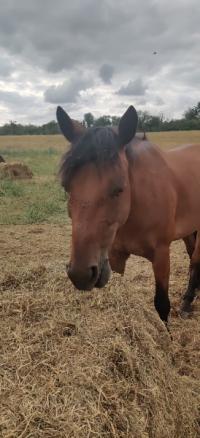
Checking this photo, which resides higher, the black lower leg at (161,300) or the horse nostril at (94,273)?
the horse nostril at (94,273)

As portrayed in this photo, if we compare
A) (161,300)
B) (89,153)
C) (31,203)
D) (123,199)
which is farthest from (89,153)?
(31,203)

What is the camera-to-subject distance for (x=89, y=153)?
7.67 ft

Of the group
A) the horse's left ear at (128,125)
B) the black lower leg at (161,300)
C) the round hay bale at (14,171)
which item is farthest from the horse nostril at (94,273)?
the round hay bale at (14,171)

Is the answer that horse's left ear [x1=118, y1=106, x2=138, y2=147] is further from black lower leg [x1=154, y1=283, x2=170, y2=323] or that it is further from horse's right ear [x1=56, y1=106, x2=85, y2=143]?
black lower leg [x1=154, y1=283, x2=170, y2=323]

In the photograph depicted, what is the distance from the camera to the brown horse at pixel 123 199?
224 centimetres

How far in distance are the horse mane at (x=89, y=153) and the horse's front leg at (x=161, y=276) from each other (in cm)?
127

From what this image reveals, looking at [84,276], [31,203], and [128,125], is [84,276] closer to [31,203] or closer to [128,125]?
[128,125]

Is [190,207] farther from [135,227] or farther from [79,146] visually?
[79,146]

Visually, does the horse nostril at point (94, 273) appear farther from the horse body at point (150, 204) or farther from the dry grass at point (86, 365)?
the horse body at point (150, 204)

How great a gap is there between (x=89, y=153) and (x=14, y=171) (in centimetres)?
1220

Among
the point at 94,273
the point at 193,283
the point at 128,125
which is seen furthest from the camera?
the point at 193,283

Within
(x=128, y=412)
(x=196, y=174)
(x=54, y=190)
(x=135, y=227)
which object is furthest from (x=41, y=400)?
(x=54, y=190)

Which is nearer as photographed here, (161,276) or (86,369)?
(86,369)

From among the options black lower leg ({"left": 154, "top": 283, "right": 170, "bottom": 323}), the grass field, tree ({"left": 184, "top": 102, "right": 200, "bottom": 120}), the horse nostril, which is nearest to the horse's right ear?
the horse nostril
